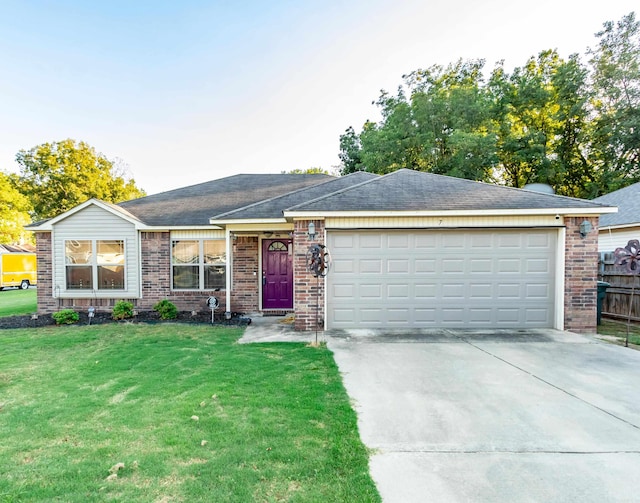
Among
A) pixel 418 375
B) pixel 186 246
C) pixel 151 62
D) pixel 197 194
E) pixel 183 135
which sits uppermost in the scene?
pixel 151 62

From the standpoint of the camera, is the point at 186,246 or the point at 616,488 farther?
the point at 186,246

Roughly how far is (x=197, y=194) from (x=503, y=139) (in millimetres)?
18344

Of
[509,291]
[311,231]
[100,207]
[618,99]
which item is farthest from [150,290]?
[618,99]

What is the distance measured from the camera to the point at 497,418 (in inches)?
130

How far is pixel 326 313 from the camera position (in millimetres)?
7258

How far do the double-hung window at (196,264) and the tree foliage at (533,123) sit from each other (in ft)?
44.6

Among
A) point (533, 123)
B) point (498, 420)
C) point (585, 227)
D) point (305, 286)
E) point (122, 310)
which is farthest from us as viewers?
point (533, 123)

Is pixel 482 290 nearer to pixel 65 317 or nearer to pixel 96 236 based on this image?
pixel 65 317

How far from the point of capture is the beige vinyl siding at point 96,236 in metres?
9.23

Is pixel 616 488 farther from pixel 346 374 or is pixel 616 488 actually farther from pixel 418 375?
pixel 346 374

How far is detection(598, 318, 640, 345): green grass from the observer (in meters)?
6.58

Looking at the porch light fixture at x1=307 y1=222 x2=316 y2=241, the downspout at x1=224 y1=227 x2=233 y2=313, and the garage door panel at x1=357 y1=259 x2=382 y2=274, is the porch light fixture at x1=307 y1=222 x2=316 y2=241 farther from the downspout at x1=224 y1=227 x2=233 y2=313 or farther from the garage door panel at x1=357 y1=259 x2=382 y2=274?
the downspout at x1=224 y1=227 x2=233 y2=313

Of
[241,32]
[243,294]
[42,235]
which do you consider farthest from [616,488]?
[241,32]

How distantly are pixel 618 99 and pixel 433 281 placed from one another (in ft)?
62.8
